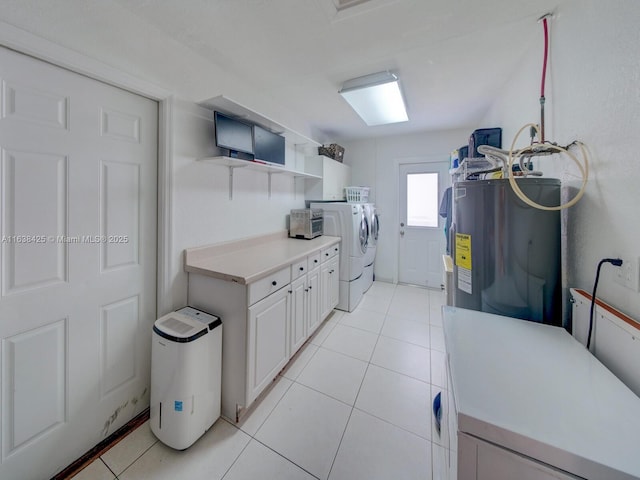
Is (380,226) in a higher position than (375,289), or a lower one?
higher

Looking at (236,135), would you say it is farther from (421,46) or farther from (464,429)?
(464,429)

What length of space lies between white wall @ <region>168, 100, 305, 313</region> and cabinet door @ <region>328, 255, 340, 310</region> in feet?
2.95

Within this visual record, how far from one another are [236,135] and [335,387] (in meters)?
2.07

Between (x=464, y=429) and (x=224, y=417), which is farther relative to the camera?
(x=224, y=417)

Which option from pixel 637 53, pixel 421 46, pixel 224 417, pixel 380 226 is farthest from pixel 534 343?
pixel 380 226

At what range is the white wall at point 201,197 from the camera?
1639 millimetres

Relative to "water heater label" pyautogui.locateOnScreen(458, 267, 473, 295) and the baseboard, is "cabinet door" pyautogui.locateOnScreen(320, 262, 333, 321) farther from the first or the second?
the baseboard

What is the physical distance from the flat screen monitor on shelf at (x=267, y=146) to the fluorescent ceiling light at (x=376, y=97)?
29.9 inches

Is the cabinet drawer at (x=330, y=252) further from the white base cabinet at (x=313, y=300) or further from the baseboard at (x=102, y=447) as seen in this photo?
the baseboard at (x=102, y=447)

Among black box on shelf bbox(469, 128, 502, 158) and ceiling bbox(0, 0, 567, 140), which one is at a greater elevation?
ceiling bbox(0, 0, 567, 140)

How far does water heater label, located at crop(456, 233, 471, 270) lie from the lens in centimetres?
119

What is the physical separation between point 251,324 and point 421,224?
3.33 m

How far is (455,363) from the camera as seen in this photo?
0.76 metres

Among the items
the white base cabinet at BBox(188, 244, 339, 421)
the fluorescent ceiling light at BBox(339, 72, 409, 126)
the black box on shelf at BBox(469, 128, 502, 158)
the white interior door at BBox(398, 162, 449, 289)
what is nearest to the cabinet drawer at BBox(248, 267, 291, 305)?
the white base cabinet at BBox(188, 244, 339, 421)
